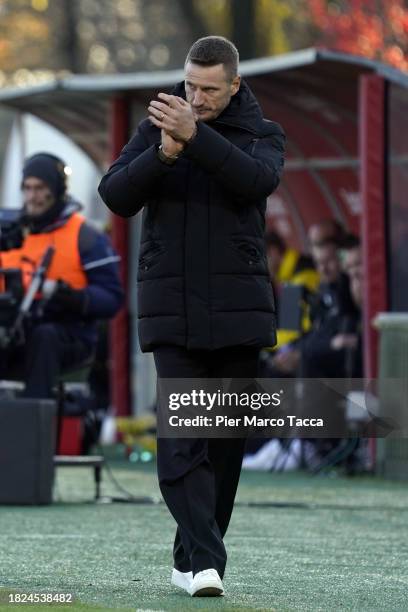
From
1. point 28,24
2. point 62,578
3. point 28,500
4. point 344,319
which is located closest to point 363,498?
point 28,500

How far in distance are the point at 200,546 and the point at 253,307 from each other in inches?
33.1

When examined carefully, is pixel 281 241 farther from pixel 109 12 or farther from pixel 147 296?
pixel 109 12

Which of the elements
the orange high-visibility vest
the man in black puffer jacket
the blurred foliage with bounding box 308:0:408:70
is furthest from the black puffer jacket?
the blurred foliage with bounding box 308:0:408:70

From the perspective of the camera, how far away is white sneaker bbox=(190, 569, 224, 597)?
6492 mm

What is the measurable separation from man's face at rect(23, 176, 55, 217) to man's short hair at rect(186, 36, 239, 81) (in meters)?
5.67

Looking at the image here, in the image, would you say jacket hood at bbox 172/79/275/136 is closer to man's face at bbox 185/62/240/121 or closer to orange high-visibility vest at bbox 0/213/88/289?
man's face at bbox 185/62/240/121

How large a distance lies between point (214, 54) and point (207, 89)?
12 centimetres

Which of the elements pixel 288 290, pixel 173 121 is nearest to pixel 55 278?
pixel 288 290

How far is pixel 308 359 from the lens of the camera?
15211 mm

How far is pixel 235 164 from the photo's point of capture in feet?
21.5

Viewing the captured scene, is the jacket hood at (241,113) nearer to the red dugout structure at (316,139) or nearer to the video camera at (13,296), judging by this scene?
the video camera at (13,296)

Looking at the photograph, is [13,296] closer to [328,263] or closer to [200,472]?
[328,263]

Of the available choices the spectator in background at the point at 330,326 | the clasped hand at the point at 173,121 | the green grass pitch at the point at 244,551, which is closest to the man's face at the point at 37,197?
the green grass pitch at the point at 244,551

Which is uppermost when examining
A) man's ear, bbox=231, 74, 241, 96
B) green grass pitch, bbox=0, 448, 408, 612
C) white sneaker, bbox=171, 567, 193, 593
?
man's ear, bbox=231, 74, 241, 96
